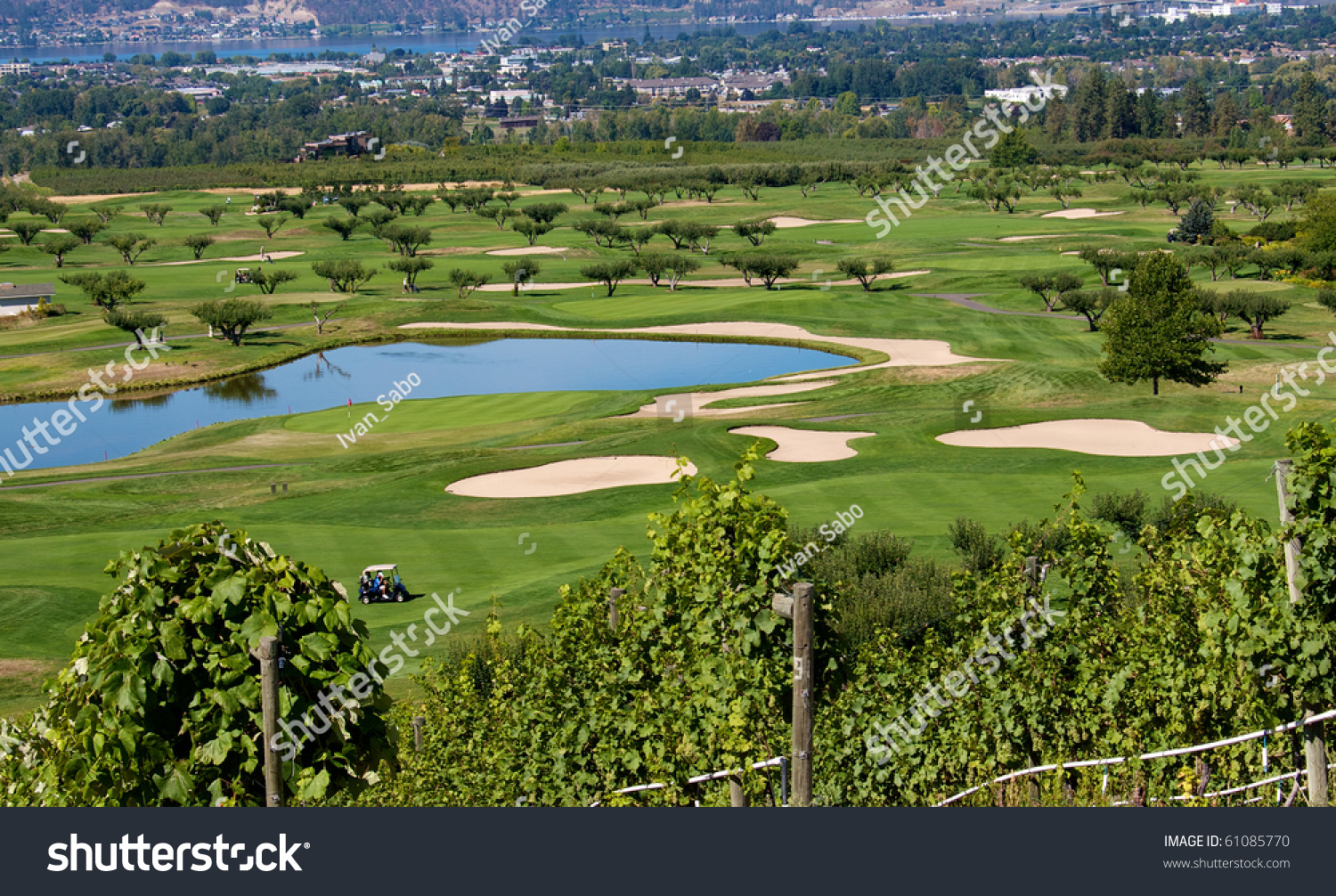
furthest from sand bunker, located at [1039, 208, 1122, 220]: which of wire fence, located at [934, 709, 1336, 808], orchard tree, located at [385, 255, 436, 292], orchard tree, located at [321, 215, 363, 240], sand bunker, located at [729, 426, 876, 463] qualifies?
wire fence, located at [934, 709, 1336, 808]

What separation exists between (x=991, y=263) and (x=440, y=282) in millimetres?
48140

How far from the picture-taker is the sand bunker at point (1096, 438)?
5081 cm

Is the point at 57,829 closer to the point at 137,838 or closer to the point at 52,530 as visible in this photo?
the point at 137,838

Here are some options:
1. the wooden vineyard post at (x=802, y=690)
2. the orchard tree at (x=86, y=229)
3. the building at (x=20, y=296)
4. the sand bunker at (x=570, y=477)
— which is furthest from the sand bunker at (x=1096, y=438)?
the orchard tree at (x=86, y=229)

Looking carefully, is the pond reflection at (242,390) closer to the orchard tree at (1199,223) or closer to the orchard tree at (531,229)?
the orchard tree at (531,229)

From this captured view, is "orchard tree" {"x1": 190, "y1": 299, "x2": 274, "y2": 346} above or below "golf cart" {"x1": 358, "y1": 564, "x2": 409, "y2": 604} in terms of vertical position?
below

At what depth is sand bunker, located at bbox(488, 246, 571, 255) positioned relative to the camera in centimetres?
13488

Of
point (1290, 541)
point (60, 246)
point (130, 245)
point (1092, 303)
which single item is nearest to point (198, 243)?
point (130, 245)

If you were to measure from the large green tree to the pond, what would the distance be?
20.8 m

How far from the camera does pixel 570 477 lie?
51.0 metres

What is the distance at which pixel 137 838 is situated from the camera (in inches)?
268

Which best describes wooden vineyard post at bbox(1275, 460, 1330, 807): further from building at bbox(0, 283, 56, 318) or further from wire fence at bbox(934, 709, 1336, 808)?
building at bbox(0, 283, 56, 318)

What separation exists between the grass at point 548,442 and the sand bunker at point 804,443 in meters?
1.00

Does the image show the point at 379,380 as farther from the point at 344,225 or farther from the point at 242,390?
the point at 344,225
